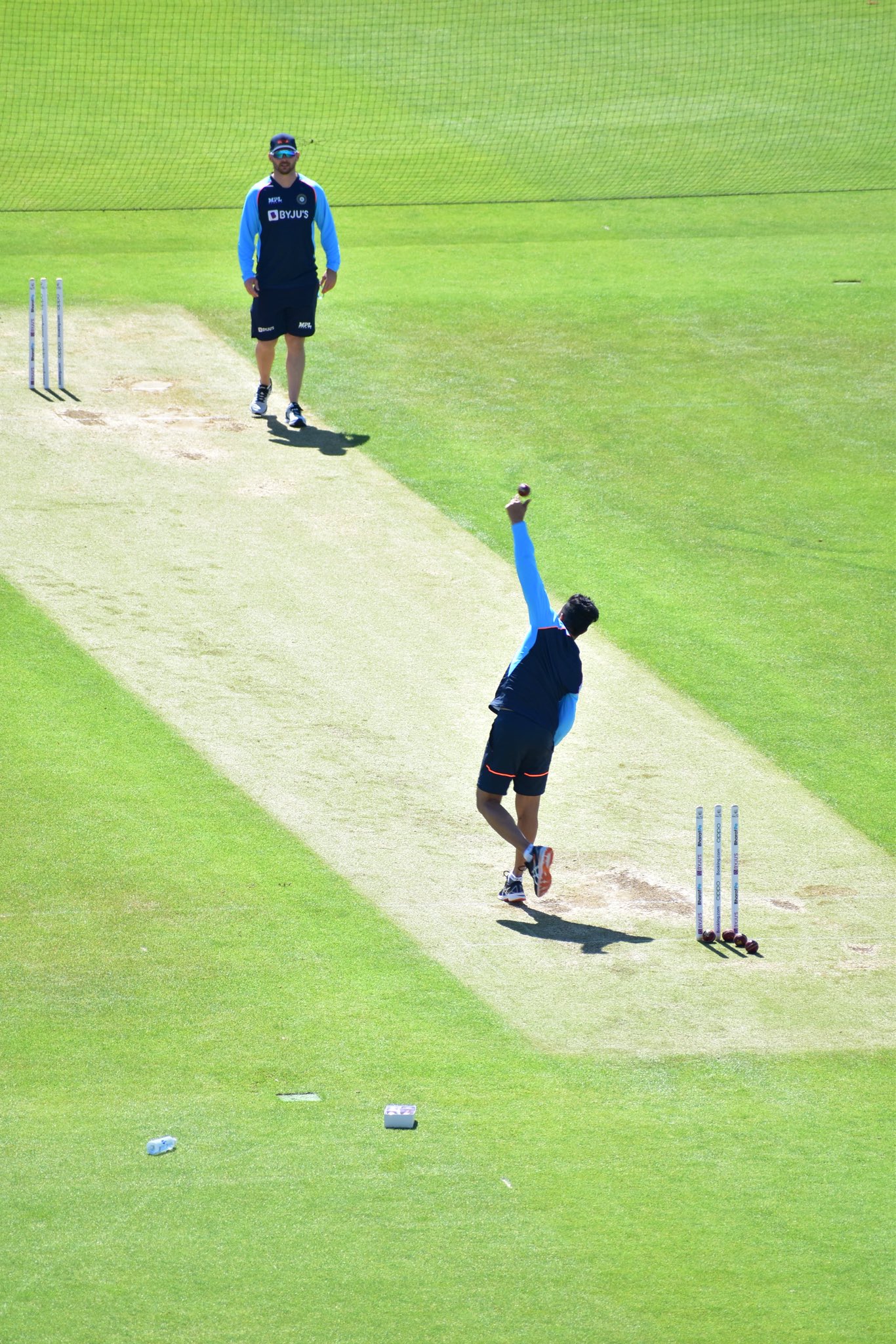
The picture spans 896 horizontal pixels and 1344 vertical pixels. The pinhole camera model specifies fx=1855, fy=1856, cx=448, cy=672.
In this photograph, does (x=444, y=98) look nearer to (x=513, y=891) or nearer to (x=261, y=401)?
(x=261, y=401)

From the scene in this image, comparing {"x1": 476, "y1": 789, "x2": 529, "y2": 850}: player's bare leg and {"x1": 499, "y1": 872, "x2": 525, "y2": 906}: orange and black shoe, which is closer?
{"x1": 476, "y1": 789, "x2": 529, "y2": 850}: player's bare leg

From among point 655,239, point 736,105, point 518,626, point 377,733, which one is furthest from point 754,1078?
point 736,105

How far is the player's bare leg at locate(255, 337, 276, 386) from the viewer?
65.6ft

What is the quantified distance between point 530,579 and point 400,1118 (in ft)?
11.5

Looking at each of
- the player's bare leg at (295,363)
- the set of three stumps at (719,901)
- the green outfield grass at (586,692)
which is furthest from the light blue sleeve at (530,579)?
the player's bare leg at (295,363)

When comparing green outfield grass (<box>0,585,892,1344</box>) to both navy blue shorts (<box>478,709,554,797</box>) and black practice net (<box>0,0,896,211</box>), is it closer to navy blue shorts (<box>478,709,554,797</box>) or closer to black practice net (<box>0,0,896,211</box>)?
navy blue shorts (<box>478,709,554,797</box>)

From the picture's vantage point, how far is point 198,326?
23.2 m

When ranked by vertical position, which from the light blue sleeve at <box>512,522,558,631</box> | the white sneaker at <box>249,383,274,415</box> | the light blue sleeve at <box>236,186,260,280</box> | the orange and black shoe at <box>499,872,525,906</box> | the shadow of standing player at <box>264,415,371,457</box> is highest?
the light blue sleeve at <box>236,186,260,280</box>

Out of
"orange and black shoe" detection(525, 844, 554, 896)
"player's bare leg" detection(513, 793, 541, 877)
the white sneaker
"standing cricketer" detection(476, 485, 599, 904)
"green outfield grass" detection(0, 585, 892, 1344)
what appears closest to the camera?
"green outfield grass" detection(0, 585, 892, 1344)

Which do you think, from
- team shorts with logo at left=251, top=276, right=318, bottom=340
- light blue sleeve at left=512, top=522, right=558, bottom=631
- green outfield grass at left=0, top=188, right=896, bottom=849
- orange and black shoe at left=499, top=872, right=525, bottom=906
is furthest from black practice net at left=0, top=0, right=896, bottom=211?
orange and black shoe at left=499, top=872, right=525, bottom=906

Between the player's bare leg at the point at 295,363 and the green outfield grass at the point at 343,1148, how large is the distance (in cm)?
891

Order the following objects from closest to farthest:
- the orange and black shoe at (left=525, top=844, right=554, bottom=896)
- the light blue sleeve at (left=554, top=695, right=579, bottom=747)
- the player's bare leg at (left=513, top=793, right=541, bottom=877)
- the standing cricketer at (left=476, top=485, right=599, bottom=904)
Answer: the standing cricketer at (left=476, top=485, right=599, bottom=904) < the orange and black shoe at (left=525, top=844, right=554, bottom=896) < the light blue sleeve at (left=554, top=695, right=579, bottom=747) < the player's bare leg at (left=513, top=793, right=541, bottom=877)

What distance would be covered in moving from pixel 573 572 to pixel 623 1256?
9.85 metres

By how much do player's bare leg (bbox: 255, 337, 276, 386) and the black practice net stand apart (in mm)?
8487
